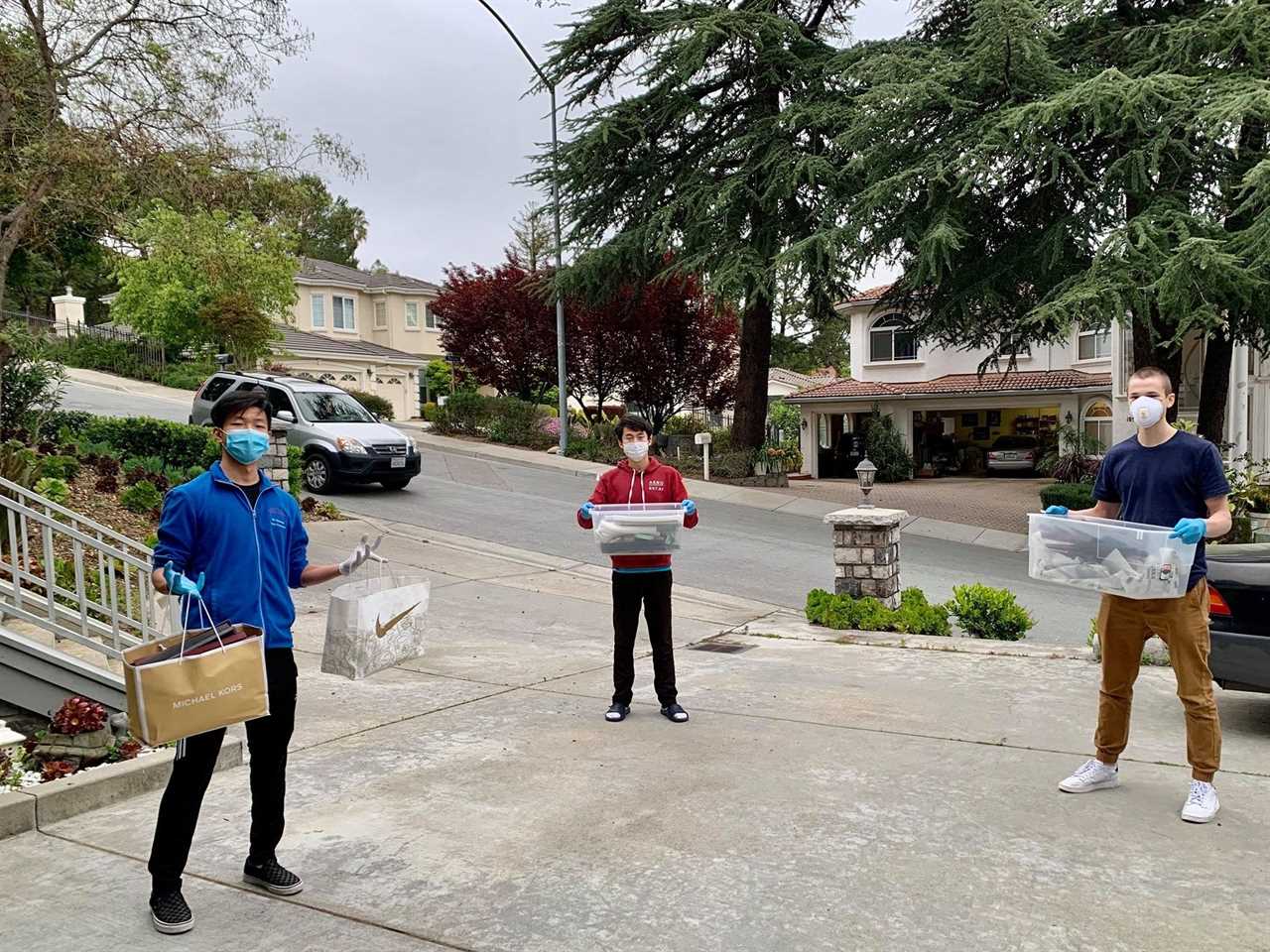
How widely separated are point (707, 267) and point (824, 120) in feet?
12.1

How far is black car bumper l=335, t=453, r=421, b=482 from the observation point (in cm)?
1551

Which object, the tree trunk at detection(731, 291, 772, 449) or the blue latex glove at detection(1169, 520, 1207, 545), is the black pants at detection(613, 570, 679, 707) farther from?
the tree trunk at detection(731, 291, 772, 449)

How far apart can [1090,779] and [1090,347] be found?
29691mm

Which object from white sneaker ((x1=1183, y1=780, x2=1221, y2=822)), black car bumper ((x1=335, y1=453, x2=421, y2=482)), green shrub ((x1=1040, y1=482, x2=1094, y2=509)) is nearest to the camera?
white sneaker ((x1=1183, y1=780, x2=1221, y2=822))

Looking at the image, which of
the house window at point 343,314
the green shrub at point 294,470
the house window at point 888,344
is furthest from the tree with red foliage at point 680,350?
the house window at point 343,314

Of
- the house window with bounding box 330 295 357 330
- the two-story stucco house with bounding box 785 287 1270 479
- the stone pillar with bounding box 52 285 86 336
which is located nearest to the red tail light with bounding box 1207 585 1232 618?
the two-story stucco house with bounding box 785 287 1270 479

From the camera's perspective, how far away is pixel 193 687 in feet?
10.4

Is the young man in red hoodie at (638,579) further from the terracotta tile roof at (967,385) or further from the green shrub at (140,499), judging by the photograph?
the terracotta tile roof at (967,385)

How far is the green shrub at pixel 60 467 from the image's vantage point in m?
10.8

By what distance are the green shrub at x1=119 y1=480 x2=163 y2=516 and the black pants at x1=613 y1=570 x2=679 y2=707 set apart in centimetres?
722

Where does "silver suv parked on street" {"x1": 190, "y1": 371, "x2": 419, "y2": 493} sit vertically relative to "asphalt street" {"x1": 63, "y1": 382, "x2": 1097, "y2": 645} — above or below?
above

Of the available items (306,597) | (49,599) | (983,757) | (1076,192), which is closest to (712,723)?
(983,757)

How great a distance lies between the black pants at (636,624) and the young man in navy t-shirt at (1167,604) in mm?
2185

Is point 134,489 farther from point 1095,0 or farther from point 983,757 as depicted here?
point 1095,0
